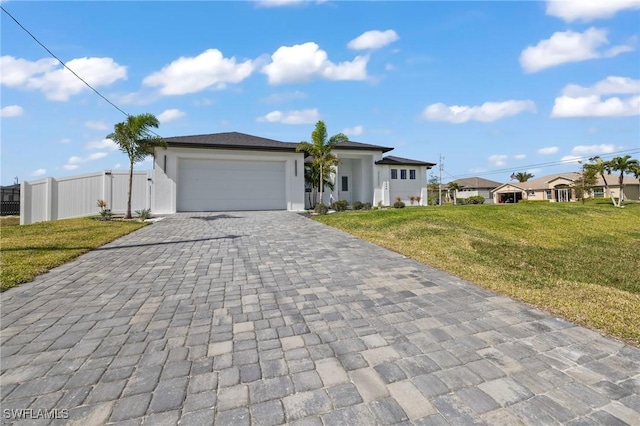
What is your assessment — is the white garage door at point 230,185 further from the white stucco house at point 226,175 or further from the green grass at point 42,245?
the green grass at point 42,245

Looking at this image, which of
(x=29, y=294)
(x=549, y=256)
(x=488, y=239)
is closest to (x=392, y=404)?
(x=29, y=294)

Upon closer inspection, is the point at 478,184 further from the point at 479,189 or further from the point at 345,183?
the point at 345,183

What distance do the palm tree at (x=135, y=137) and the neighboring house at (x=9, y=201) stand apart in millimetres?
10634

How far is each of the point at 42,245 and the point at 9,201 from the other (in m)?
16.5

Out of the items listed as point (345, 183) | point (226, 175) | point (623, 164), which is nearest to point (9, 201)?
point (226, 175)

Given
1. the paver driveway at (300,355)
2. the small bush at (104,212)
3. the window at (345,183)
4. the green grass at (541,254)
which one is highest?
the window at (345,183)

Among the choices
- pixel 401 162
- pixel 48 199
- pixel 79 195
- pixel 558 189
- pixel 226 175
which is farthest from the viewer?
pixel 558 189

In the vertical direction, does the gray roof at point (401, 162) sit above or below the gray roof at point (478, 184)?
below

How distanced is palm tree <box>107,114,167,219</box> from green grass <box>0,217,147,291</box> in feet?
13.5

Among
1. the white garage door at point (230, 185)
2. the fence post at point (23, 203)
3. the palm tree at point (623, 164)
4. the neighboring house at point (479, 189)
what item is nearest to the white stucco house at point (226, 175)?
the white garage door at point (230, 185)

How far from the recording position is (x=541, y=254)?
7.02m

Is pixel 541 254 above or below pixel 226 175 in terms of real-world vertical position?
below

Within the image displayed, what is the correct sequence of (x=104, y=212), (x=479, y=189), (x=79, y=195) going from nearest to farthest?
(x=104, y=212), (x=79, y=195), (x=479, y=189)

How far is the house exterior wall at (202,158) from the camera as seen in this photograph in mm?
→ 15539
